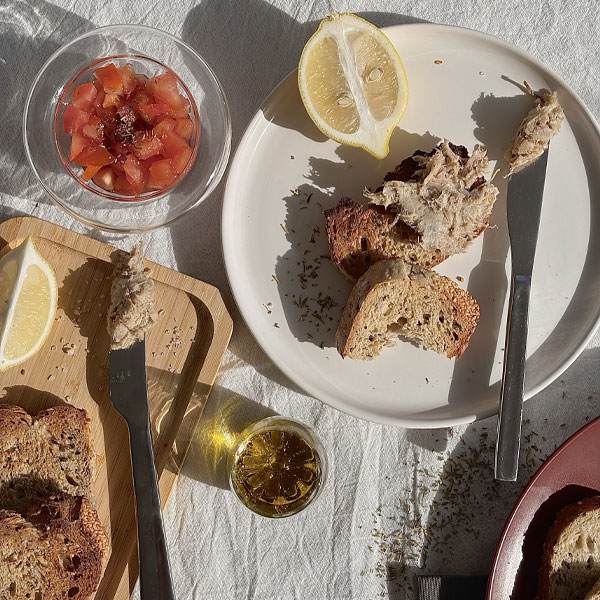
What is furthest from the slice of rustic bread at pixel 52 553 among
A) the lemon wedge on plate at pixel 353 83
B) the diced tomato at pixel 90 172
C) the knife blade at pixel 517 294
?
the lemon wedge on plate at pixel 353 83

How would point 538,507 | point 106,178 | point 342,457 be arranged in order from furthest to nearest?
1. point 342,457
2. point 538,507
3. point 106,178

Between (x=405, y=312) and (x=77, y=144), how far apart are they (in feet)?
4.03

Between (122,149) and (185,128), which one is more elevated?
(185,128)

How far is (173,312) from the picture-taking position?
2379 millimetres

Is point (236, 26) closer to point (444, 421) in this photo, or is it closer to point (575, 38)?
point (575, 38)

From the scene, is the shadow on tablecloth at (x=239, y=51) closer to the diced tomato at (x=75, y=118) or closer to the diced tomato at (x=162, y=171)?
the diced tomato at (x=162, y=171)

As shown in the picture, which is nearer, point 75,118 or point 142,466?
point 75,118

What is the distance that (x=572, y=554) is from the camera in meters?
2.35

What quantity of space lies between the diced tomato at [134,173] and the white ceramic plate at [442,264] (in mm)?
293

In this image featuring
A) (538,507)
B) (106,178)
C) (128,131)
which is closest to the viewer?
(128,131)

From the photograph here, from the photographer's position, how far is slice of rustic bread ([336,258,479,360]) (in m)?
2.19

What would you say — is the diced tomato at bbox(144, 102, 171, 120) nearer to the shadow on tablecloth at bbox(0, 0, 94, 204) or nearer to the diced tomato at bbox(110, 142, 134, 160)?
the diced tomato at bbox(110, 142, 134, 160)

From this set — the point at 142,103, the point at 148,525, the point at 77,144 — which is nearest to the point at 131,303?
the point at 77,144

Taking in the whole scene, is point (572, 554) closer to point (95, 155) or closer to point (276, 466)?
point (276, 466)
